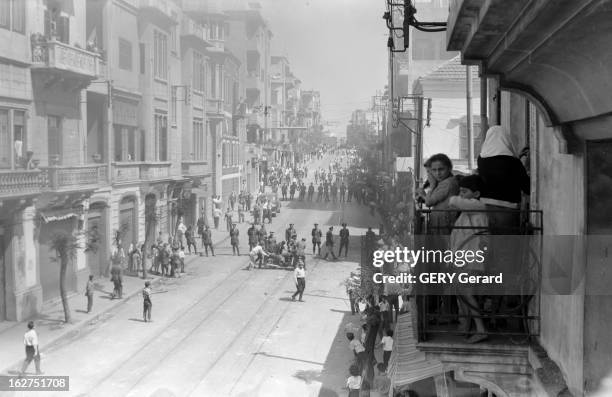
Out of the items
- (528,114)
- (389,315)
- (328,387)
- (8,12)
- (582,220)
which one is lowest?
(328,387)

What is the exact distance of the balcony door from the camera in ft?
69.6

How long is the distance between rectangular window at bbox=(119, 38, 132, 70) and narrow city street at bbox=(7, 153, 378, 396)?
835cm

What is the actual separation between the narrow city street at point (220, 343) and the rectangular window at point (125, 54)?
27.4 ft

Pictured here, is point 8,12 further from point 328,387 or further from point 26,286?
point 328,387

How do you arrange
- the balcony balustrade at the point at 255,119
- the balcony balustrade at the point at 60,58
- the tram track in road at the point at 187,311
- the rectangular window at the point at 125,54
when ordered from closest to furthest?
the tram track in road at the point at 187,311
the balcony balustrade at the point at 60,58
the rectangular window at the point at 125,54
the balcony balustrade at the point at 255,119

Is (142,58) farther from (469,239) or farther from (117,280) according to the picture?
(469,239)

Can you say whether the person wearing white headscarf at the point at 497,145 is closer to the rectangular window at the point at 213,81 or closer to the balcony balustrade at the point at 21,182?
the balcony balustrade at the point at 21,182

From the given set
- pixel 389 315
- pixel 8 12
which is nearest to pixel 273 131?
pixel 8 12

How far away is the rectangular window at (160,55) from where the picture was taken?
3103 cm

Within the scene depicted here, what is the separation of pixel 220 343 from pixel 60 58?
956cm

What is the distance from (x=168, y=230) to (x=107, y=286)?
33.8 feet

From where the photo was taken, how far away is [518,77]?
13.7 ft

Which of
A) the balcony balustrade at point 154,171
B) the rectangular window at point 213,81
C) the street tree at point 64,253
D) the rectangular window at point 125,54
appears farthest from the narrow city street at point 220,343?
the rectangular window at point 213,81

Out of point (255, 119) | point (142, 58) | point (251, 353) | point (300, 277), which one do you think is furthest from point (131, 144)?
point (255, 119)
